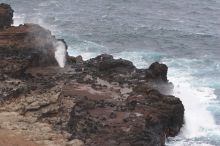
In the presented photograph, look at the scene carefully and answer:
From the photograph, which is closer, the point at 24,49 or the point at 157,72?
the point at 24,49

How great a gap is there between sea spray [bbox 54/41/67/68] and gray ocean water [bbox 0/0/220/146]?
11.6m

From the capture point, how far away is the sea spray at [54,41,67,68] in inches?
2508

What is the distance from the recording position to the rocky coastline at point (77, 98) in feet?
154

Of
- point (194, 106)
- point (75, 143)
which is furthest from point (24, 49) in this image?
point (194, 106)

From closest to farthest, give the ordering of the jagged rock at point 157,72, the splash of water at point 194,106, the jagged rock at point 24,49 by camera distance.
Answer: the jagged rock at point 24,49 < the splash of water at point 194,106 < the jagged rock at point 157,72

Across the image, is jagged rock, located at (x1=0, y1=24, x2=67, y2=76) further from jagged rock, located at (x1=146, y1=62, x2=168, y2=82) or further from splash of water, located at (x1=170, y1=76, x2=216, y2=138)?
splash of water, located at (x1=170, y1=76, x2=216, y2=138)

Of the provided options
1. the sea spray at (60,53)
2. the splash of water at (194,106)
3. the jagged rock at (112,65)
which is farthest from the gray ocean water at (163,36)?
the sea spray at (60,53)

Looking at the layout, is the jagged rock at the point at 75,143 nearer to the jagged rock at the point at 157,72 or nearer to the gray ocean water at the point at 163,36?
the gray ocean water at the point at 163,36

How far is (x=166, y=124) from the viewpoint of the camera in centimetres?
5366

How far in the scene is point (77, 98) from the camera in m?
52.8

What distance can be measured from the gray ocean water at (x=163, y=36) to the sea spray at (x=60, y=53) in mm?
11628

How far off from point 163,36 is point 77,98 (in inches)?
1571

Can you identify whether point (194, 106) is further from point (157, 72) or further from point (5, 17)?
point (5, 17)

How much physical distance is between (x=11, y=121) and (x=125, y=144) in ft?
29.7
